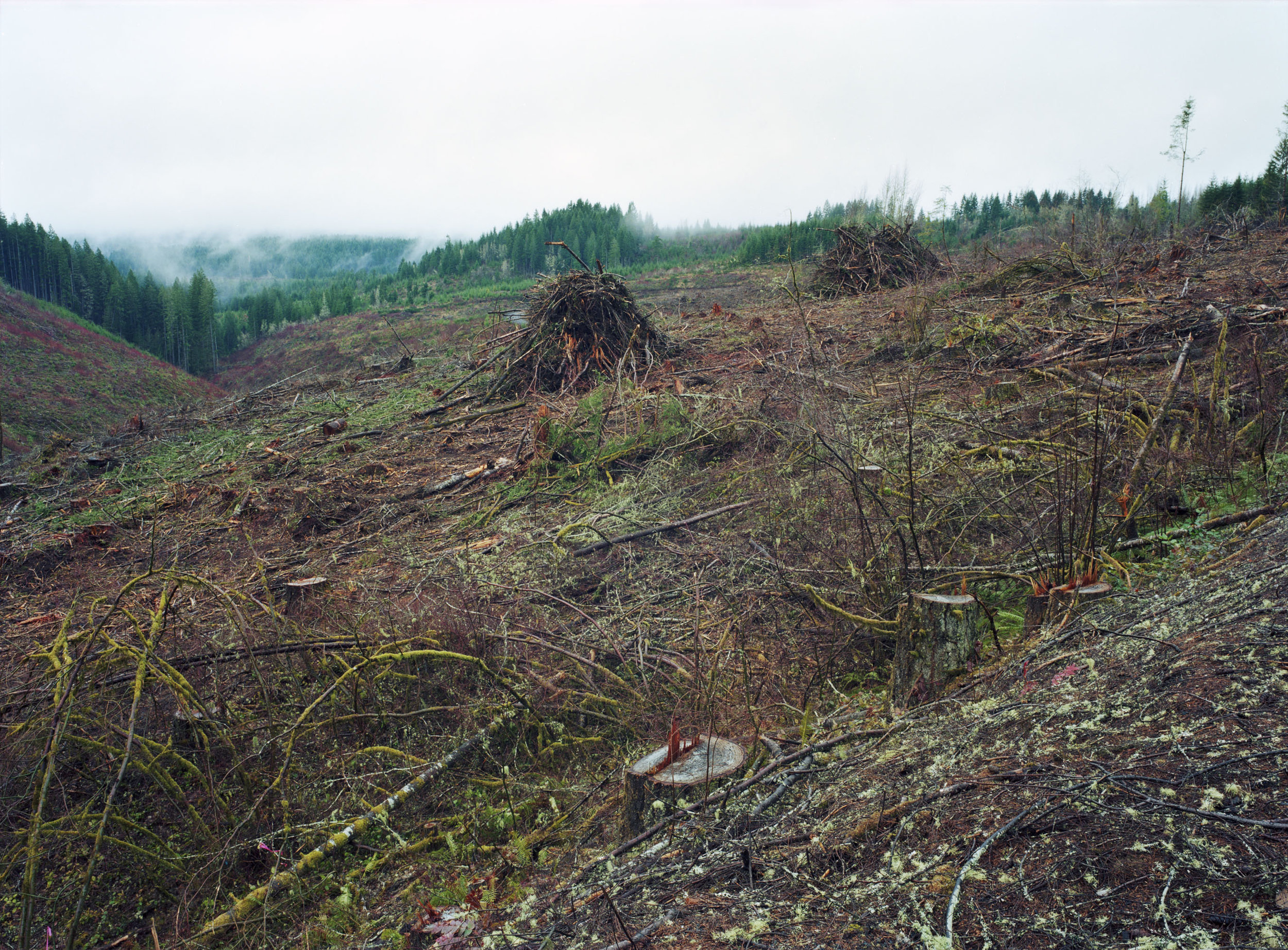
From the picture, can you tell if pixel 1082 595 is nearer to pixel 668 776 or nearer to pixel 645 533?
pixel 668 776

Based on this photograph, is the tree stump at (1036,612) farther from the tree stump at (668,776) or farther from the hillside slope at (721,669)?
the tree stump at (668,776)

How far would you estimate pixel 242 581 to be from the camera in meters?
5.25

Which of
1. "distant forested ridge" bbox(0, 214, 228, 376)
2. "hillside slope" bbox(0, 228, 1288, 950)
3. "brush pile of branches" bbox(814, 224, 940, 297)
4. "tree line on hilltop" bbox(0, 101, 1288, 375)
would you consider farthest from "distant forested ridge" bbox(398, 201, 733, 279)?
"hillside slope" bbox(0, 228, 1288, 950)

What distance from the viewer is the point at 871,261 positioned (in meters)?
12.8

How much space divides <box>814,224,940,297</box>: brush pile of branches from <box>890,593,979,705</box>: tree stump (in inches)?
421

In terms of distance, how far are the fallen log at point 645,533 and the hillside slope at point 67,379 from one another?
26316 millimetres

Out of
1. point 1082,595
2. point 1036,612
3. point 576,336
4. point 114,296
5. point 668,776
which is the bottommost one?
point 668,776

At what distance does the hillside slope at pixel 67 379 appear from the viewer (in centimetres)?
2991

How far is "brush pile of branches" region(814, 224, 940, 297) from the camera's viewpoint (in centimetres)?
1260

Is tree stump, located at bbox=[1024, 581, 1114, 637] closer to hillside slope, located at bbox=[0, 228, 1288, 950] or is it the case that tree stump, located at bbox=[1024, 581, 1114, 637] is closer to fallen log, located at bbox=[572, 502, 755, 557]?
hillside slope, located at bbox=[0, 228, 1288, 950]

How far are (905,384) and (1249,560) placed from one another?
4.72 m

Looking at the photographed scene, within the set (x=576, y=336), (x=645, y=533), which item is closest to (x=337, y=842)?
(x=645, y=533)

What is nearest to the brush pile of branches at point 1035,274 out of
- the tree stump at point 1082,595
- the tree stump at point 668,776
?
the tree stump at point 1082,595

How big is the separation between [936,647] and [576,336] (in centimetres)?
720
